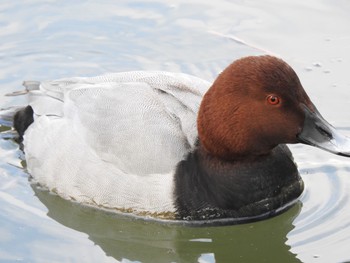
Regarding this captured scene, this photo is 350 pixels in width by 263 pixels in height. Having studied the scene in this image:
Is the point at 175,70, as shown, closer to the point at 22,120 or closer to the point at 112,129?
the point at 22,120

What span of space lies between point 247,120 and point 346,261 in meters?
1.14

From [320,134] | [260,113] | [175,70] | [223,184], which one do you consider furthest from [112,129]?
[175,70]

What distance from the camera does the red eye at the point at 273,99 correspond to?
5910 millimetres

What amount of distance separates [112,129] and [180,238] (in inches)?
35.7

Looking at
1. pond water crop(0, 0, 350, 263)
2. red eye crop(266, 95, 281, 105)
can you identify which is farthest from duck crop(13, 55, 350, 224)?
pond water crop(0, 0, 350, 263)

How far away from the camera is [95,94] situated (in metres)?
6.59

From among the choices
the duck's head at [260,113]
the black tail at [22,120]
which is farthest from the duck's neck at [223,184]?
the black tail at [22,120]

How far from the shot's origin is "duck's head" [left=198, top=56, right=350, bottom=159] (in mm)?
5883

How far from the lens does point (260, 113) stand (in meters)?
5.99

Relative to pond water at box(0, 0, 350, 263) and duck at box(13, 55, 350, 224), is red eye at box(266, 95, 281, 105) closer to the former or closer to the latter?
duck at box(13, 55, 350, 224)

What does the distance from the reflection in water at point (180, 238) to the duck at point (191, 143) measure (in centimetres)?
8

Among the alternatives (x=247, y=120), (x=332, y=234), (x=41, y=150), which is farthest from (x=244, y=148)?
(x=41, y=150)

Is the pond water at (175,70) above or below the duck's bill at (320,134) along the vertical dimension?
below

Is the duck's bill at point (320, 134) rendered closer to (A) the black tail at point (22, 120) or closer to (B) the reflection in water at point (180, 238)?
(B) the reflection in water at point (180, 238)
